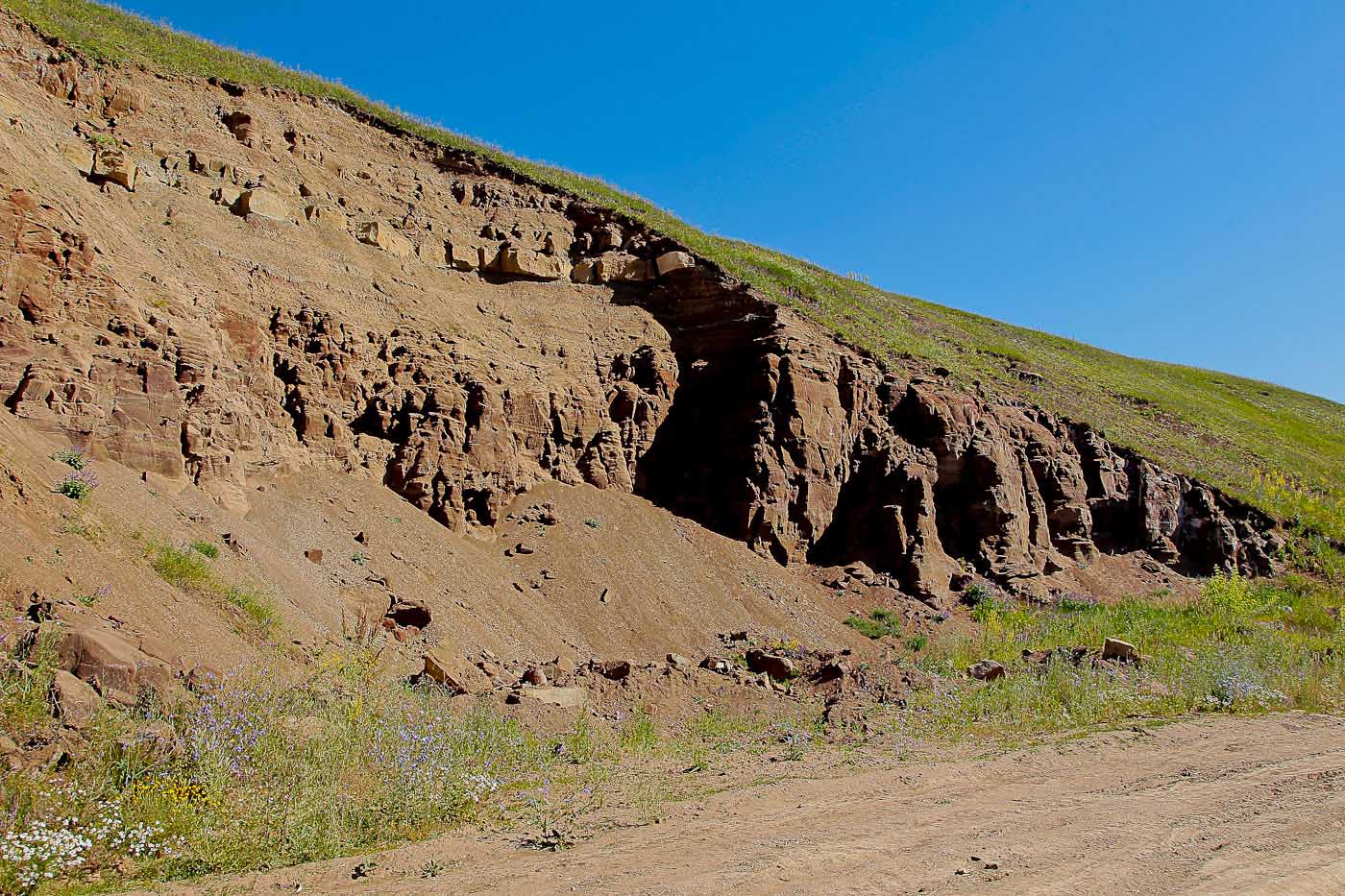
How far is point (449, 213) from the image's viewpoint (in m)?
23.9

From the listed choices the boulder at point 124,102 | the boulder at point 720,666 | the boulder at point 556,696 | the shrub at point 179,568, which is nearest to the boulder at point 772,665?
the boulder at point 720,666

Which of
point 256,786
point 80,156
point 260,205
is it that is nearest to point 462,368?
point 260,205

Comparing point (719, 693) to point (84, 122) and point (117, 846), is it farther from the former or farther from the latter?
point (84, 122)

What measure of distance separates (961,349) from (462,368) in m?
22.4

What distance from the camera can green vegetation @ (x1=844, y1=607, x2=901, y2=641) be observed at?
19.4 m

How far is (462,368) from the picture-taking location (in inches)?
759

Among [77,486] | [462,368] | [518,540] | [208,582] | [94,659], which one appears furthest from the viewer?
[462,368]

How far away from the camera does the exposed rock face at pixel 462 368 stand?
13.3 m

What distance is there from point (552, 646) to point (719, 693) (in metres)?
4.33

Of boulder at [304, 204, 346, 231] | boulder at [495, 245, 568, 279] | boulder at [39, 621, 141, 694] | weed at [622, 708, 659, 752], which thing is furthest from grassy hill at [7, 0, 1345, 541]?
boulder at [39, 621, 141, 694]

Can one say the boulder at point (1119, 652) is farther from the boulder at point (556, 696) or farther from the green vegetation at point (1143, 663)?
the boulder at point (556, 696)

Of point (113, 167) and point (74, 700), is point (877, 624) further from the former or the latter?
point (113, 167)

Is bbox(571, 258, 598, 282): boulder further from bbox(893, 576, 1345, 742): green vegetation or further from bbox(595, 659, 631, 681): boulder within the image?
bbox(595, 659, 631, 681): boulder

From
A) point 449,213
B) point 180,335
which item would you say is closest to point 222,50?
point 449,213
